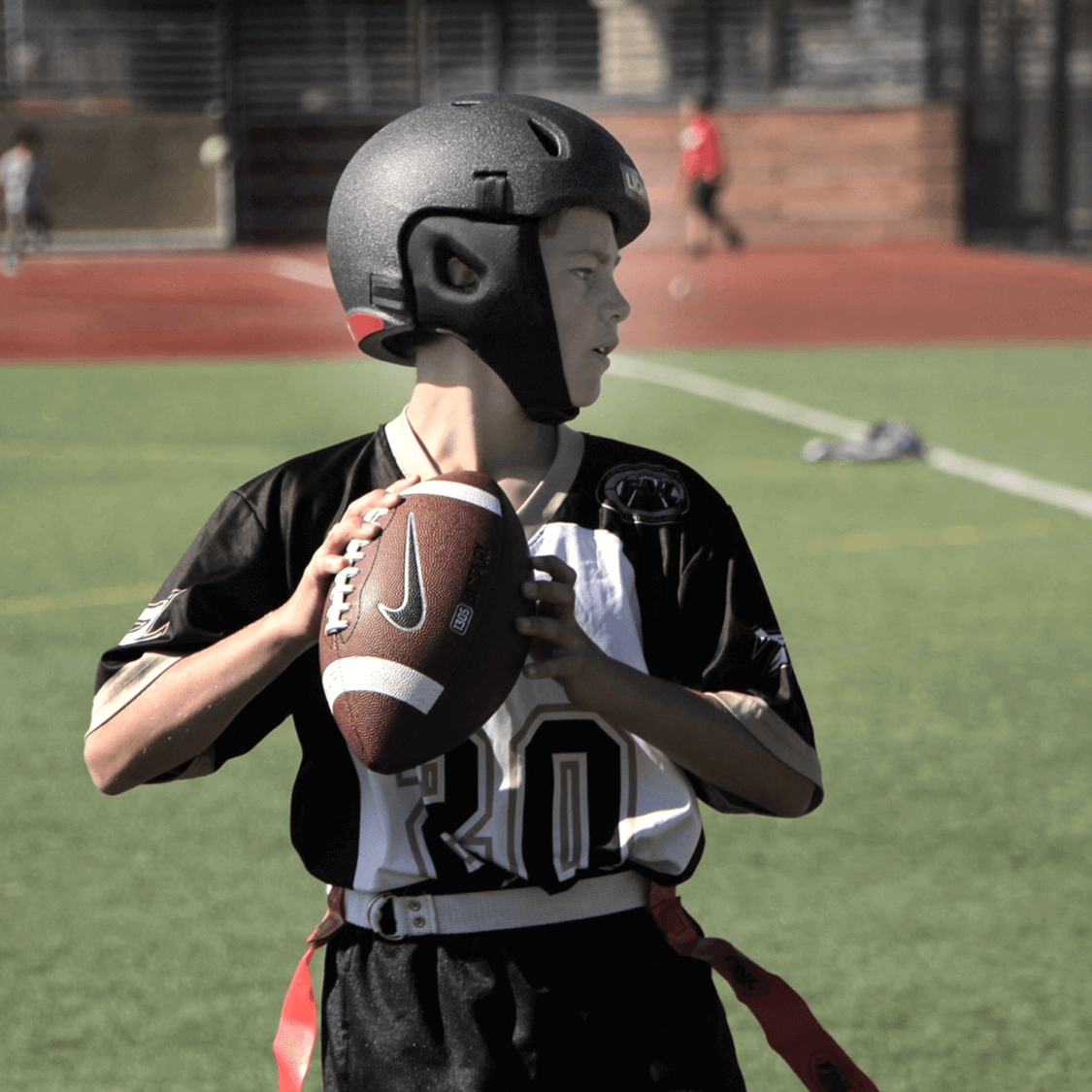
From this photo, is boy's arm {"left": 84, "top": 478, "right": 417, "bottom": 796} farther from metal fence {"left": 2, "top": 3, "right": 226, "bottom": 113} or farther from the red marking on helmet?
metal fence {"left": 2, "top": 3, "right": 226, "bottom": 113}

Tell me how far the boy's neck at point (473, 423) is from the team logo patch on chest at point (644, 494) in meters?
0.10

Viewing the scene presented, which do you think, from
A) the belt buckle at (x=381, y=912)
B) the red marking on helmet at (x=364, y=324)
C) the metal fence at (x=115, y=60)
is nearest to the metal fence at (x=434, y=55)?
the metal fence at (x=115, y=60)

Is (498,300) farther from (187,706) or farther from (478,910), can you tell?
(478,910)

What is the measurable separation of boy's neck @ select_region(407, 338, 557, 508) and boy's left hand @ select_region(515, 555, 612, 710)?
291 mm

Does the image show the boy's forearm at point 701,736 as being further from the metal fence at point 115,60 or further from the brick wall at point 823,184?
the metal fence at point 115,60

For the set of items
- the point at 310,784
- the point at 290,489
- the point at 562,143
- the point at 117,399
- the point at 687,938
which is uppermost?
the point at 562,143

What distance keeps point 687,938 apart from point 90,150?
33.3 meters

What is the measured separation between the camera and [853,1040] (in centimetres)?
397

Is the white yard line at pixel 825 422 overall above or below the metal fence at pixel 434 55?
below

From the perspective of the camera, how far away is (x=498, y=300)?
2244 mm

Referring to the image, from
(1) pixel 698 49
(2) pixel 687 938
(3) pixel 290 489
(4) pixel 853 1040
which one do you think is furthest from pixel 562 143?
(1) pixel 698 49

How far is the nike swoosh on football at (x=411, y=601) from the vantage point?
6.79 feet

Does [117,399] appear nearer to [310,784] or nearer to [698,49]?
[310,784]

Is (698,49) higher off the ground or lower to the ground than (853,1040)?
higher
